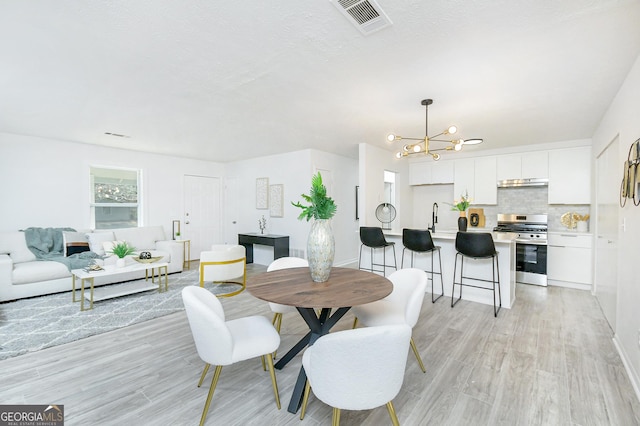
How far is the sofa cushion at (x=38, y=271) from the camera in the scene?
386cm

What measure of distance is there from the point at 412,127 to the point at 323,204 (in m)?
2.70

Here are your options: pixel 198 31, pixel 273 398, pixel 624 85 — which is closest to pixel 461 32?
pixel 198 31

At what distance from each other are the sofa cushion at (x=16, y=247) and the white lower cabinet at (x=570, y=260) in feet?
27.0

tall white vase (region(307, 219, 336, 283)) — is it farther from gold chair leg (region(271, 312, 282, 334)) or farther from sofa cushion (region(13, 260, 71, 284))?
sofa cushion (region(13, 260, 71, 284))

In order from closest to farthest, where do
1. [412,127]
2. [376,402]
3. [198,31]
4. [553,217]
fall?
[376,402] < [198,31] < [412,127] < [553,217]

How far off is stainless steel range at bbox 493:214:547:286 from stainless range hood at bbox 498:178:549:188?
0.55 m

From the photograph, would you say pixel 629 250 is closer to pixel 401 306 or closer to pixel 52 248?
pixel 401 306

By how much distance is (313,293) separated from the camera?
176 centimetres

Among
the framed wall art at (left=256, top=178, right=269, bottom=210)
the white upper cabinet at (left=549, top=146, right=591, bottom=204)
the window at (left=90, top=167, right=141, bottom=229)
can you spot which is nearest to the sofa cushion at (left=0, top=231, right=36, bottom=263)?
the window at (left=90, top=167, right=141, bottom=229)

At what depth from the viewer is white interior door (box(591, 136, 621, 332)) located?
2.94 meters

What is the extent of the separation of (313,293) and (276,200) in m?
4.67

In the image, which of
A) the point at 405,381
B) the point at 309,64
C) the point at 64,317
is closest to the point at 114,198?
the point at 64,317

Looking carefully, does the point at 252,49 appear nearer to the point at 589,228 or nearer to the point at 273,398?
the point at 273,398

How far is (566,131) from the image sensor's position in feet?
13.9
